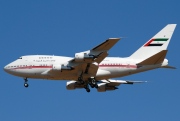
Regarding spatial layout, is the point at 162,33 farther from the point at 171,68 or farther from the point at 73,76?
the point at 73,76

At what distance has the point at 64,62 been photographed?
8106cm

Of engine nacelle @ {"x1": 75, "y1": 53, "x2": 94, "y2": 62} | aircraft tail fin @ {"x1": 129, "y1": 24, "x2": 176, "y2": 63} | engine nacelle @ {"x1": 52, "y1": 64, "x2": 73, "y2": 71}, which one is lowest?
engine nacelle @ {"x1": 52, "y1": 64, "x2": 73, "y2": 71}

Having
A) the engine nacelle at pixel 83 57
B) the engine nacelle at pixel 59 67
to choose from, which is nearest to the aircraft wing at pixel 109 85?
the engine nacelle at pixel 59 67

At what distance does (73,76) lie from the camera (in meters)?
81.4

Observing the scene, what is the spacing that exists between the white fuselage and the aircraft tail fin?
2.33 metres

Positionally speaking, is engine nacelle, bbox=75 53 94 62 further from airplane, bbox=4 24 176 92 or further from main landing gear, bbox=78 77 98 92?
main landing gear, bbox=78 77 98 92

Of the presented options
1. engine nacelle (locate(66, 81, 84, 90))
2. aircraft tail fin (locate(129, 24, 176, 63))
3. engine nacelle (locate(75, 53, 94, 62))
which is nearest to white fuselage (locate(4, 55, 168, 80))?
aircraft tail fin (locate(129, 24, 176, 63))

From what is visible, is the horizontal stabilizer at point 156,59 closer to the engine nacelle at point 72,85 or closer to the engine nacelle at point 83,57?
the engine nacelle at point 83,57

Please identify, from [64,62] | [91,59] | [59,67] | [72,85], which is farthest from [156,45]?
[59,67]

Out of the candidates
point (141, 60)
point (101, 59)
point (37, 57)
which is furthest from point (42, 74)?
point (141, 60)

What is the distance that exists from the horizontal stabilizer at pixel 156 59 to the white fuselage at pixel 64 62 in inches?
22.5

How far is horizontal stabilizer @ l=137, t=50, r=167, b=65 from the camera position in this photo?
7819 centimetres

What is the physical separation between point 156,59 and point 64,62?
1237 centimetres

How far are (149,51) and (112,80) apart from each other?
27.7 feet
